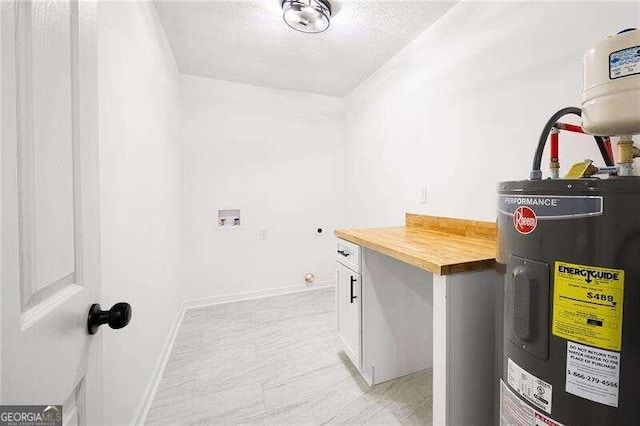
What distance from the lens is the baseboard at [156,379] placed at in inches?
54.6

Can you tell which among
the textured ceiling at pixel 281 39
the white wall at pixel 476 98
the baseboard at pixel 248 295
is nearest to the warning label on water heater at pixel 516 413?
the white wall at pixel 476 98

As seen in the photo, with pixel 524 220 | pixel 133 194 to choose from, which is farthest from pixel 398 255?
pixel 133 194

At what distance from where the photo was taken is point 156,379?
167 centimetres

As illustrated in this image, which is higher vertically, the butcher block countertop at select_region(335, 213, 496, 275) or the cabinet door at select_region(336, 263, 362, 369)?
the butcher block countertop at select_region(335, 213, 496, 275)

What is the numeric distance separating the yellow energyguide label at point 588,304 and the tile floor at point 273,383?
1.05 metres

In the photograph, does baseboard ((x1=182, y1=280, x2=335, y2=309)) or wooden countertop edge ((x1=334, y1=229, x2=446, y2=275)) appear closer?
wooden countertop edge ((x1=334, y1=229, x2=446, y2=275))

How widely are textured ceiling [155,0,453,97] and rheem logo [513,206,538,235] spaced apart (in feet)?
5.55

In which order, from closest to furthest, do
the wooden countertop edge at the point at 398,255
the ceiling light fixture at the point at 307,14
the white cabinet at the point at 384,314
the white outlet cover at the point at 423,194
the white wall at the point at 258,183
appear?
1. the wooden countertop edge at the point at 398,255
2. the white cabinet at the point at 384,314
3. the ceiling light fixture at the point at 307,14
4. the white outlet cover at the point at 423,194
5. the white wall at the point at 258,183

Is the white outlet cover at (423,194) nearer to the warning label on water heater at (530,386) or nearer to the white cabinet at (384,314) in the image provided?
the white cabinet at (384,314)

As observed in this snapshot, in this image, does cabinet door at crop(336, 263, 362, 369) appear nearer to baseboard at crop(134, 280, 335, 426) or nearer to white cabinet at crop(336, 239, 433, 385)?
white cabinet at crop(336, 239, 433, 385)

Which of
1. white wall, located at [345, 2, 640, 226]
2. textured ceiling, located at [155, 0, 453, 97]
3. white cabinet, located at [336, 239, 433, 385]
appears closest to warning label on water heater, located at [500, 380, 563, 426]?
white cabinet, located at [336, 239, 433, 385]

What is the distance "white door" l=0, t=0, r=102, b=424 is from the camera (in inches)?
14.1

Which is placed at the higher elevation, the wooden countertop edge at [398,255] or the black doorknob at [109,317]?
the wooden countertop edge at [398,255]

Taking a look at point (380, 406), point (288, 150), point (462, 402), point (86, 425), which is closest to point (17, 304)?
point (86, 425)
